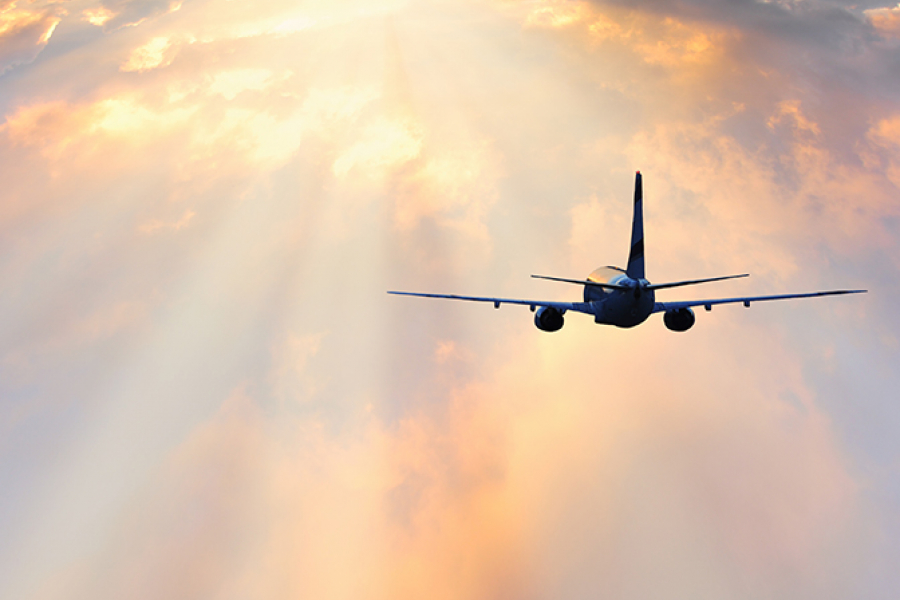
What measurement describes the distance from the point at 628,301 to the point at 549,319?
1071 cm

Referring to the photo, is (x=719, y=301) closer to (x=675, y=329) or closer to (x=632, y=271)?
(x=675, y=329)

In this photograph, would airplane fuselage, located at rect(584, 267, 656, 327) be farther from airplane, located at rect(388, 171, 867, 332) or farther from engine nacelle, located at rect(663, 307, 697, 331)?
engine nacelle, located at rect(663, 307, 697, 331)

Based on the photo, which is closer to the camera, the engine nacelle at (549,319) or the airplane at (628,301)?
the airplane at (628,301)

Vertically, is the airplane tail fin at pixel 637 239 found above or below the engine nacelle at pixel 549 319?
above

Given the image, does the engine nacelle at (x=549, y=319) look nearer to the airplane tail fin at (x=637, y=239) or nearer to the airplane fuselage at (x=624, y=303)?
the airplane fuselage at (x=624, y=303)

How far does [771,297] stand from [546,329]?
2613 centimetres

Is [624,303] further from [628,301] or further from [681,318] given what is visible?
[681,318]

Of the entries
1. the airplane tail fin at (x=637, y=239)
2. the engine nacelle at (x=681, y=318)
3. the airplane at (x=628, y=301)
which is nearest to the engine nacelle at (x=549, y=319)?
the airplane at (x=628, y=301)

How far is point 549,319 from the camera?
73.4 meters

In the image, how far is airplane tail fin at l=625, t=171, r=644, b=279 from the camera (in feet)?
237

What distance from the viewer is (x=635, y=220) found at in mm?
73438

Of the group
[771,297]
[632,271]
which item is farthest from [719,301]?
[632,271]

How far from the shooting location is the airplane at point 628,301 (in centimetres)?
6644

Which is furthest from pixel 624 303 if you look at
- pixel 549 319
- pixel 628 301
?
pixel 549 319
